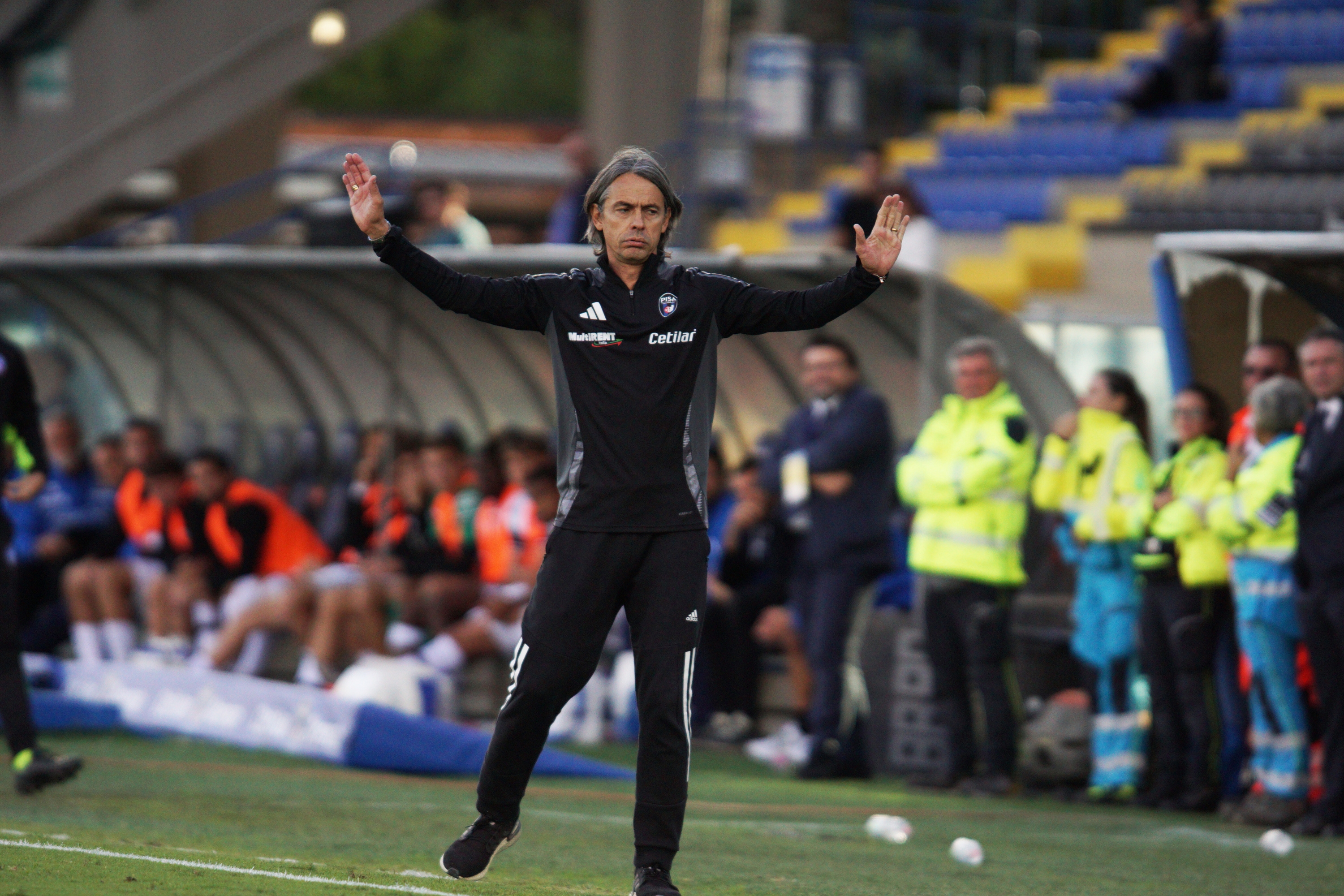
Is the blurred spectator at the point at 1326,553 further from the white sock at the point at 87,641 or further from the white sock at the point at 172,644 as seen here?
the white sock at the point at 87,641

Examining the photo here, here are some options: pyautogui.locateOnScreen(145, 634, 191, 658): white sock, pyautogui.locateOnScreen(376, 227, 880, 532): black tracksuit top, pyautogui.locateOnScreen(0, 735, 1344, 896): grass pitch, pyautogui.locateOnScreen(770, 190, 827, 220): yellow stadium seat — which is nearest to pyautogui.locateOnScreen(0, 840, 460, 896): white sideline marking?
pyautogui.locateOnScreen(0, 735, 1344, 896): grass pitch

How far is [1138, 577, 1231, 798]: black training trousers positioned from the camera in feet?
30.0

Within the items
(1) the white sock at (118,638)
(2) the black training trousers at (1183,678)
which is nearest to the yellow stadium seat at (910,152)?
(1) the white sock at (118,638)

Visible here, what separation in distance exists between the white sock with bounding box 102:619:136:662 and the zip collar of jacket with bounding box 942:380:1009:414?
5962 mm

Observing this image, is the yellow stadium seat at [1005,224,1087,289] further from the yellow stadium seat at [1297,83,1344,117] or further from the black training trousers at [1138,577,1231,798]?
the black training trousers at [1138,577,1231,798]

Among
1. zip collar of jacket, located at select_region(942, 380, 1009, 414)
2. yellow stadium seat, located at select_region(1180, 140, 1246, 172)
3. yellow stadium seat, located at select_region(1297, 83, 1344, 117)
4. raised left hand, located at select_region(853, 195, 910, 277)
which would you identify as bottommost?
zip collar of jacket, located at select_region(942, 380, 1009, 414)

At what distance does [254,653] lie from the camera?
1256cm

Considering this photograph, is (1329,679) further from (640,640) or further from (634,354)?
(634,354)

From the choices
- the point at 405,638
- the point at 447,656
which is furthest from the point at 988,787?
the point at 405,638

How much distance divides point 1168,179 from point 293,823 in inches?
427

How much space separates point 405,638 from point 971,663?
3881mm

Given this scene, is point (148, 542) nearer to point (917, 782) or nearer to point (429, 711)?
point (429, 711)

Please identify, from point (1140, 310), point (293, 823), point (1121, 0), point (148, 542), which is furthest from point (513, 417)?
point (1121, 0)

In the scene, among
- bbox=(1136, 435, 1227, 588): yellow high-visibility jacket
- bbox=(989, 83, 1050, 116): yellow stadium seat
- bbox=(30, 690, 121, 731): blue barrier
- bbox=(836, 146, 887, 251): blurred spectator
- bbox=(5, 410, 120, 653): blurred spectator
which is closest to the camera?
bbox=(1136, 435, 1227, 588): yellow high-visibility jacket
